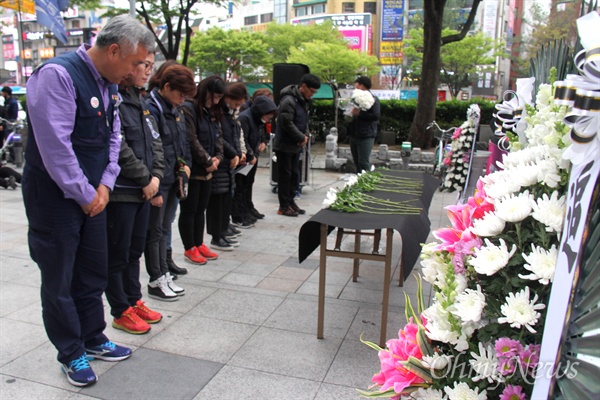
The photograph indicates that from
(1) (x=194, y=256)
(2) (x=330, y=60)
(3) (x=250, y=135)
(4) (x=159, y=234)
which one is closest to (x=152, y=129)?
(4) (x=159, y=234)

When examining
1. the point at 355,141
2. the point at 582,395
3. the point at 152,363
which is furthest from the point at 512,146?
the point at 355,141

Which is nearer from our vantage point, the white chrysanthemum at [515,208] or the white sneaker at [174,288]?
the white chrysanthemum at [515,208]

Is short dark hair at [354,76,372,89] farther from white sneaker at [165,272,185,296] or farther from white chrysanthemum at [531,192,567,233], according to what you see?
white chrysanthemum at [531,192,567,233]

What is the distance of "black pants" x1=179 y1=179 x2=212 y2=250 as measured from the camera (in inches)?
184

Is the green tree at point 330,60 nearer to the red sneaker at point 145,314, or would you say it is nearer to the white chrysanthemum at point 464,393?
the red sneaker at point 145,314

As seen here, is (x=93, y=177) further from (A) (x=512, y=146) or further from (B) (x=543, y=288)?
(B) (x=543, y=288)

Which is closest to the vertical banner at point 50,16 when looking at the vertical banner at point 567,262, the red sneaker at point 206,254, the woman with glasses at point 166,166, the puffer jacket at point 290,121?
the puffer jacket at point 290,121

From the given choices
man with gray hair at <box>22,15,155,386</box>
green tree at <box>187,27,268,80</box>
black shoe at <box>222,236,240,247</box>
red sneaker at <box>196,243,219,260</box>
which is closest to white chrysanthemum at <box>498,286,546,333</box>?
man with gray hair at <box>22,15,155,386</box>

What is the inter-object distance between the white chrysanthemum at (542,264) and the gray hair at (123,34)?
218 centimetres

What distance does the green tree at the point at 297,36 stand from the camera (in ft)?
137

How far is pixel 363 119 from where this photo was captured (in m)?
8.31

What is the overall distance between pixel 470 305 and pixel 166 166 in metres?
2.97

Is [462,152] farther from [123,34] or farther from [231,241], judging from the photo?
[123,34]

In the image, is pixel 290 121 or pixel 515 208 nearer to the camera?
pixel 515 208
